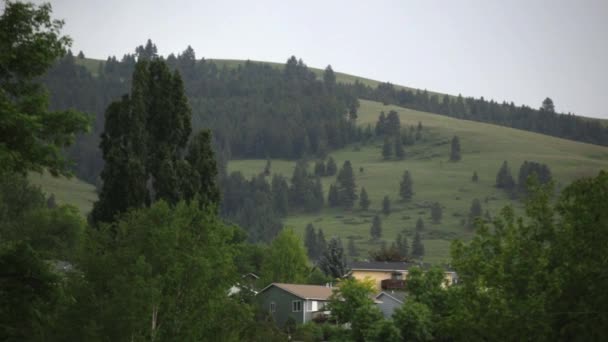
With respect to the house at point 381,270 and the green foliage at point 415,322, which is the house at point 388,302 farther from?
the house at point 381,270

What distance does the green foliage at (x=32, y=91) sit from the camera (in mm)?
20438

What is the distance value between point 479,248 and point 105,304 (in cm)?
1303

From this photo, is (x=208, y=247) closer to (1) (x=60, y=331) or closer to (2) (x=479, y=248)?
(1) (x=60, y=331)

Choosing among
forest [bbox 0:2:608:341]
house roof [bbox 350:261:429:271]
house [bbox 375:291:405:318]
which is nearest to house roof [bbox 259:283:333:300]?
house [bbox 375:291:405:318]

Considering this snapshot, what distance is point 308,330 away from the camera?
78.9 metres

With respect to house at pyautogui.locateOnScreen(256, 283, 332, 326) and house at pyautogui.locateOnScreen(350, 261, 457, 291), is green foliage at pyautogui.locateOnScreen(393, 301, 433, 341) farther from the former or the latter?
house at pyautogui.locateOnScreen(350, 261, 457, 291)

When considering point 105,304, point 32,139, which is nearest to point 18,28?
point 32,139

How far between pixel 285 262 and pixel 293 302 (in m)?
22.8

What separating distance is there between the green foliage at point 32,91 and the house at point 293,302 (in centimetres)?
6849

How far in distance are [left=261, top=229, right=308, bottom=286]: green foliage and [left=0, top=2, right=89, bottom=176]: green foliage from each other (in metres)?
90.7

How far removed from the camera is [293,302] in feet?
302

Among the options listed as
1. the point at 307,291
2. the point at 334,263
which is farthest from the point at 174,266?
the point at 334,263

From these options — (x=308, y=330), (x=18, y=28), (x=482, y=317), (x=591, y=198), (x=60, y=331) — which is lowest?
(x=308, y=330)

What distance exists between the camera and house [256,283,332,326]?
90.9 metres
